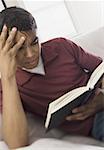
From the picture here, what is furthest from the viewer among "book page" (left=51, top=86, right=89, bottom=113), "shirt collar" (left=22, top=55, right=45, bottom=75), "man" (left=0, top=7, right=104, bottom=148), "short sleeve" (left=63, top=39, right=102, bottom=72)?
"short sleeve" (left=63, top=39, right=102, bottom=72)

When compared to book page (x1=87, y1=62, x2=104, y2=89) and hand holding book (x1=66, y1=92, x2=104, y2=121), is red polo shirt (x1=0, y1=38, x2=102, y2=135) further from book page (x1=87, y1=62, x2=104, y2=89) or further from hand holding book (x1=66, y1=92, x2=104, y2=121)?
book page (x1=87, y1=62, x2=104, y2=89)

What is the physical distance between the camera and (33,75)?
1.41m

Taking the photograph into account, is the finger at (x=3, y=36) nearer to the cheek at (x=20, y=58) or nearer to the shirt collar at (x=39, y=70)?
the cheek at (x=20, y=58)

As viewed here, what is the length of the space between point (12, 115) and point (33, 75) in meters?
0.22

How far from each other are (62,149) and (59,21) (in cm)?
181

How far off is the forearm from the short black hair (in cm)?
21

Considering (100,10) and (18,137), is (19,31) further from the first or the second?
(100,10)

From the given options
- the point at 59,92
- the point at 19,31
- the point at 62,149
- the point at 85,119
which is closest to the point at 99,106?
the point at 85,119

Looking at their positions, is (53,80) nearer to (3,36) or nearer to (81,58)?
(81,58)

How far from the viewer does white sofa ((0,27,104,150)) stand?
1.19m

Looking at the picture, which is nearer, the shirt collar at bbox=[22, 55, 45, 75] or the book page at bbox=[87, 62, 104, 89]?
the book page at bbox=[87, 62, 104, 89]

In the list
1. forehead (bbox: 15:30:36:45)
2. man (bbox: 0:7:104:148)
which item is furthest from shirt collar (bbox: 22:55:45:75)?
forehead (bbox: 15:30:36:45)

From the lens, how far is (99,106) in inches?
57.3

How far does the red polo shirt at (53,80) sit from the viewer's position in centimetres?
141
